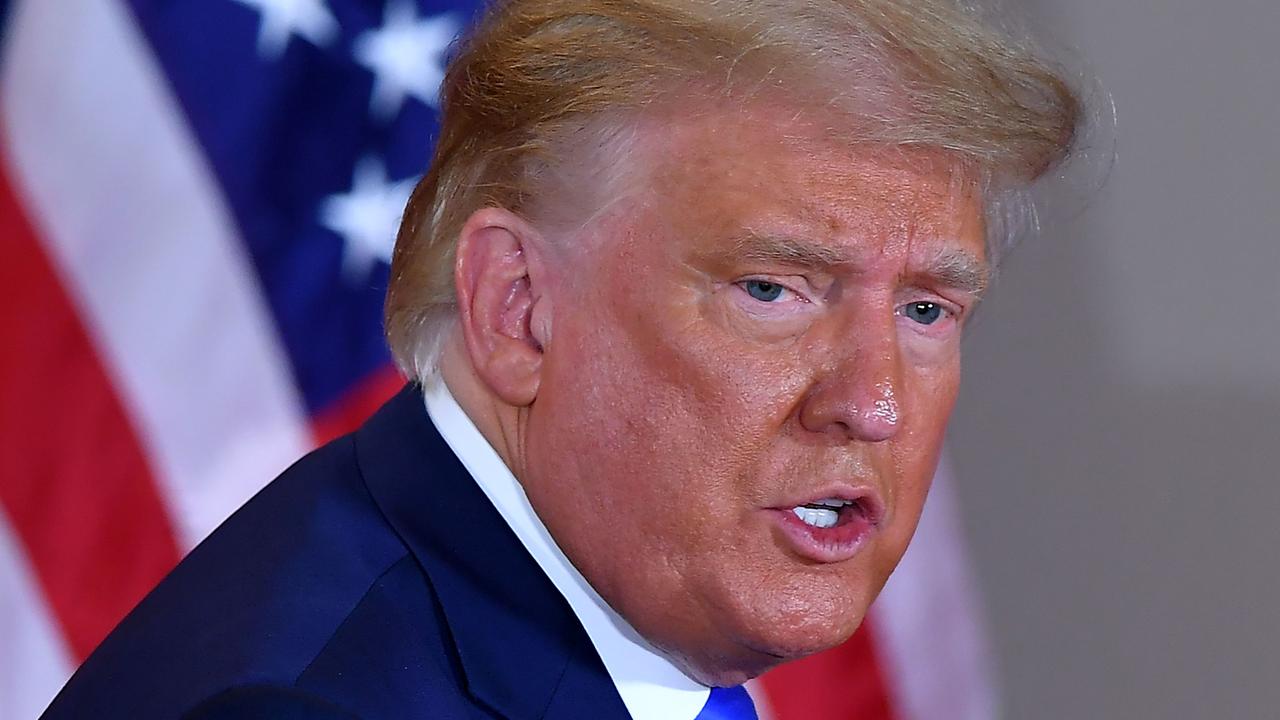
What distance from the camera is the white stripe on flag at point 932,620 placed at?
6.88 ft

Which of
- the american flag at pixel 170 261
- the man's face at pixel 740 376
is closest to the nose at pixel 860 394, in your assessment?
the man's face at pixel 740 376

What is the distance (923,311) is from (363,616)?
0.43 m

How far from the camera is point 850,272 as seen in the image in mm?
1048

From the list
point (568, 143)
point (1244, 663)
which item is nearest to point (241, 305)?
point (568, 143)

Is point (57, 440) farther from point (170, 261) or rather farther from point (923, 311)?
point (923, 311)

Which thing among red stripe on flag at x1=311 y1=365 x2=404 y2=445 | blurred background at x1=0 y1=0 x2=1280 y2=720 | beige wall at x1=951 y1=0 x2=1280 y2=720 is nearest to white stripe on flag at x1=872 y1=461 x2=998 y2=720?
blurred background at x1=0 y1=0 x2=1280 y2=720

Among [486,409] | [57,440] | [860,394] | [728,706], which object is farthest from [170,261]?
[860,394]

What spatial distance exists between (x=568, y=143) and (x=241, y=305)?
0.82 meters

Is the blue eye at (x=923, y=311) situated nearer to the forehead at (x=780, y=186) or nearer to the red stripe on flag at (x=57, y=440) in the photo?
the forehead at (x=780, y=186)

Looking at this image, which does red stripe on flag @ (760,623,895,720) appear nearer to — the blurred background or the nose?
the blurred background

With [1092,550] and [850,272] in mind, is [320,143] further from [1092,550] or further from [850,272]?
[1092,550]

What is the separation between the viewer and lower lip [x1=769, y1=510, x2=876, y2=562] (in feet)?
3.45

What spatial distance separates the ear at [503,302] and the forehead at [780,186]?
0.10 m

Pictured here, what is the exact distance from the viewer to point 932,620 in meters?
2.13
